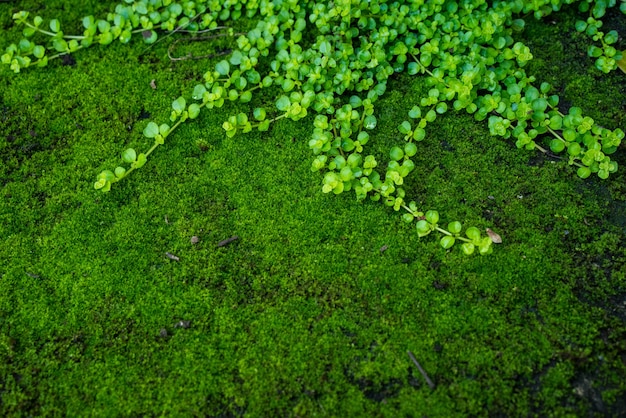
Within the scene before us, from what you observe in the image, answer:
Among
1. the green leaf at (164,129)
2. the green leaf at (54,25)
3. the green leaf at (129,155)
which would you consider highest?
the green leaf at (54,25)

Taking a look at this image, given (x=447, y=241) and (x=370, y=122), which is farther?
(x=370, y=122)

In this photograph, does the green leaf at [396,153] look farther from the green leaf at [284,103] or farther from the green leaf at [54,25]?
the green leaf at [54,25]

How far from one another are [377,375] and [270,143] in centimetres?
116

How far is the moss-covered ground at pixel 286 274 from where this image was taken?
203 cm

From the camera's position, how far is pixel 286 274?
90.2 inches

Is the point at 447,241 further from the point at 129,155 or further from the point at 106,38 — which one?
the point at 106,38

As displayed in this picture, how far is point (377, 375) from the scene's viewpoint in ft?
6.70

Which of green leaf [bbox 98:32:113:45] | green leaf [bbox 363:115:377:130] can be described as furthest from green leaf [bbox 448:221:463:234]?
green leaf [bbox 98:32:113:45]

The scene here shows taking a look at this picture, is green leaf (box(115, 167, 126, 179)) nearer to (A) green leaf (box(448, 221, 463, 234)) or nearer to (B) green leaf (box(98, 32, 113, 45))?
(B) green leaf (box(98, 32, 113, 45))

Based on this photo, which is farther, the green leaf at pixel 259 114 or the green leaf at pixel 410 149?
the green leaf at pixel 259 114

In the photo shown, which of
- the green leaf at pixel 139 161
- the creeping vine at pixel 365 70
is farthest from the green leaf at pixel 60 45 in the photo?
the green leaf at pixel 139 161

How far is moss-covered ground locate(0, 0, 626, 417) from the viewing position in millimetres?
2025

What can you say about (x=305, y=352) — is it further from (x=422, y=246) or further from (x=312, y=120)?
(x=312, y=120)

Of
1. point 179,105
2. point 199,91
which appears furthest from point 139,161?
point 199,91
